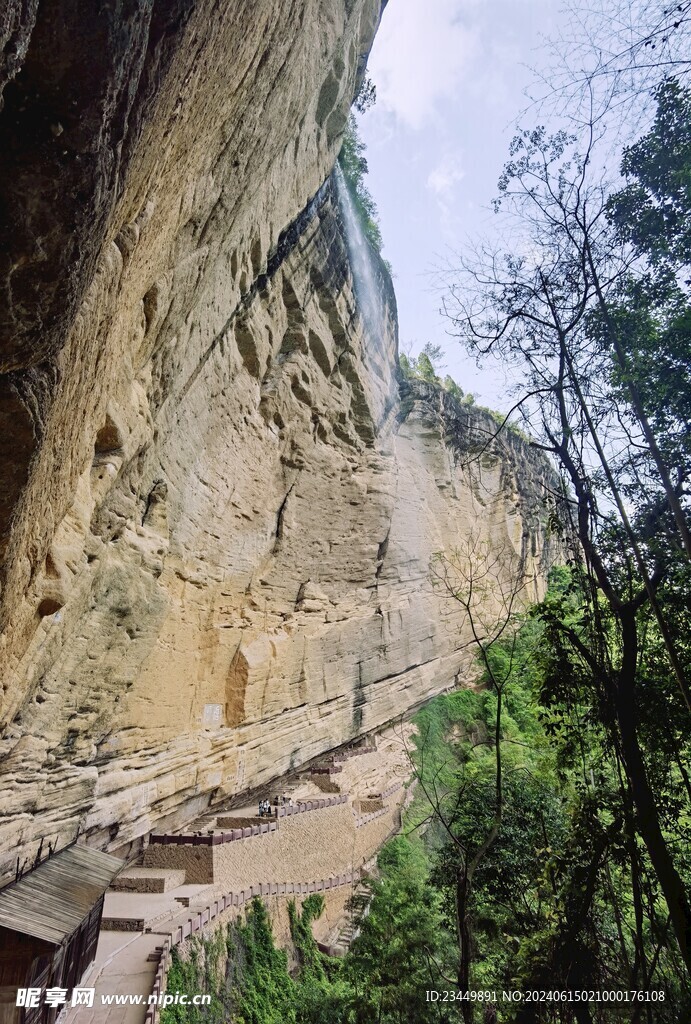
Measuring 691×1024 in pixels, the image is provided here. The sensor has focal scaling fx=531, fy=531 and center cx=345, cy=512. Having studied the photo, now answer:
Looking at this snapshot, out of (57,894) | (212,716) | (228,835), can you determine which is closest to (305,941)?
(228,835)

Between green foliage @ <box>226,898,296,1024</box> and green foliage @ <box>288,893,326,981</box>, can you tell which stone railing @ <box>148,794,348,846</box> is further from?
green foliage @ <box>288,893,326,981</box>

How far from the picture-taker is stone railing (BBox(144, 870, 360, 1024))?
6340mm

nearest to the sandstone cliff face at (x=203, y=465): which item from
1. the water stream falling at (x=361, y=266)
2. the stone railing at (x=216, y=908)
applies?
the water stream falling at (x=361, y=266)

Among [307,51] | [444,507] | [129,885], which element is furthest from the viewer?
[444,507]

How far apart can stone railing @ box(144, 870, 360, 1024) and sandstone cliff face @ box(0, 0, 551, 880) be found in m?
1.47

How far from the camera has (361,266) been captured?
1313 cm

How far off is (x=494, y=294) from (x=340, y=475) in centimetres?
821

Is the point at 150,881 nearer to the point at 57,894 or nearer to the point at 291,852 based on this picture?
the point at 291,852

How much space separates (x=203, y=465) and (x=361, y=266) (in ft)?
24.4

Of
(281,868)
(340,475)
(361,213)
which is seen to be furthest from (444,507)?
(281,868)

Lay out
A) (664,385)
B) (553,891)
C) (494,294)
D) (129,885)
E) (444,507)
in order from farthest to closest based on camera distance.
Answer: (444,507)
(129,885)
(494,294)
(553,891)
(664,385)

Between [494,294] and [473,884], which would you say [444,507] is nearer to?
[473,884]

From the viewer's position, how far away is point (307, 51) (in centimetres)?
605

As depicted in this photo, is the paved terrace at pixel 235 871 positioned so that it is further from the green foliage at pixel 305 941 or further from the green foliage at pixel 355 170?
the green foliage at pixel 355 170
